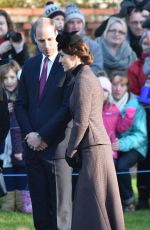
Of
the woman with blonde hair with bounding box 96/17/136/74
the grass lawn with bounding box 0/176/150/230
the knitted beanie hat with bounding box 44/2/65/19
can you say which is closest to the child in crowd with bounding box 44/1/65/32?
the knitted beanie hat with bounding box 44/2/65/19

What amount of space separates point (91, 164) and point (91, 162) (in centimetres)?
2

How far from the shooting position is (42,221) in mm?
7609

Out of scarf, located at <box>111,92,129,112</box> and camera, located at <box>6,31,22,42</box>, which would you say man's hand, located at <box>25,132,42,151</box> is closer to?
scarf, located at <box>111,92,129,112</box>

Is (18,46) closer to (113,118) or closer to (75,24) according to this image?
(75,24)

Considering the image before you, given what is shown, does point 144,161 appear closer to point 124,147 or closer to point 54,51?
point 124,147

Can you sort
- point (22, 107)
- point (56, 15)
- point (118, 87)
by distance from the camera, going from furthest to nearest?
1. point (56, 15)
2. point (118, 87)
3. point (22, 107)

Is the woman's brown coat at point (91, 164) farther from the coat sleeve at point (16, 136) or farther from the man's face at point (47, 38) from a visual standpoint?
the coat sleeve at point (16, 136)

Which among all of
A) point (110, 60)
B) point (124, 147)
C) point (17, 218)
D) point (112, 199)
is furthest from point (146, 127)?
point (112, 199)

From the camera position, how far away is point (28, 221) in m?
8.78

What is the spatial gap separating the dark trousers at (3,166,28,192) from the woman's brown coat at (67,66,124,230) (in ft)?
8.22

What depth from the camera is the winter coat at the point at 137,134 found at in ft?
31.0

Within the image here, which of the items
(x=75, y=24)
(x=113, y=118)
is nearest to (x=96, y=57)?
(x=75, y=24)

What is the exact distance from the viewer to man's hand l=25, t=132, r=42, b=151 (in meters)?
7.42

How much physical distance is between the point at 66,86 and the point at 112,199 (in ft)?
3.95
